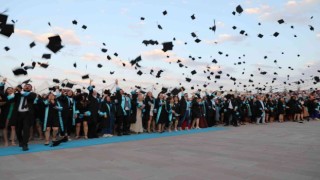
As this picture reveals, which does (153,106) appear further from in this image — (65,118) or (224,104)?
(224,104)

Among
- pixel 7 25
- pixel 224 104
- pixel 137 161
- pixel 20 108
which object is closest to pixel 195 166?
pixel 137 161

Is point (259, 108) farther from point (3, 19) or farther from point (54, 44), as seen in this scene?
point (3, 19)

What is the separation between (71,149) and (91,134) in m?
3.30

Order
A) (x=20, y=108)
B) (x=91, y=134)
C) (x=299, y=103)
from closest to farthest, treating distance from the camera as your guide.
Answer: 1. (x=20, y=108)
2. (x=91, y=134)
3. (x=299, y=103)

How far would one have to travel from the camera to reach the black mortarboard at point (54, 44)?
10906mm

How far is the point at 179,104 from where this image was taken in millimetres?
16094

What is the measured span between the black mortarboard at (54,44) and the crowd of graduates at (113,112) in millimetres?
1483

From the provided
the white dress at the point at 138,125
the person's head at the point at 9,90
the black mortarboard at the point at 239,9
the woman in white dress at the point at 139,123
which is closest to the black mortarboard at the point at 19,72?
the person's head at the point at 9,90

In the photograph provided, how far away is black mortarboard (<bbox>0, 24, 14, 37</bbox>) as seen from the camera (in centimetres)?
1014

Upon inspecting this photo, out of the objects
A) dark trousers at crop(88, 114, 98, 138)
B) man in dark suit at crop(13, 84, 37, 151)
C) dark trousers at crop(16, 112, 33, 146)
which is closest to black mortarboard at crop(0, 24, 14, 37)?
man in dark suit at crop(13, 84, 37, 151)

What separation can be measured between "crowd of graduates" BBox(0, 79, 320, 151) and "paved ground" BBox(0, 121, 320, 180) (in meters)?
1.76

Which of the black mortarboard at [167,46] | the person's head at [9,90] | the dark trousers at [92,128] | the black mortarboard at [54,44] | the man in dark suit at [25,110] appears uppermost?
the black mortarboard at [167,46]

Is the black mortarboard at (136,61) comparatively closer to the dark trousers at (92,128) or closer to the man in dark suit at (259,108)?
the dark trousers at (92,128)

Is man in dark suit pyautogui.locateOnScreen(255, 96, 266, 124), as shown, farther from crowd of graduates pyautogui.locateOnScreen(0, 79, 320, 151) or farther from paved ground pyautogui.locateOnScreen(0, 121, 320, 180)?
paved ground pyautogui.locateOnScreen(0, 121, 320, 180)
